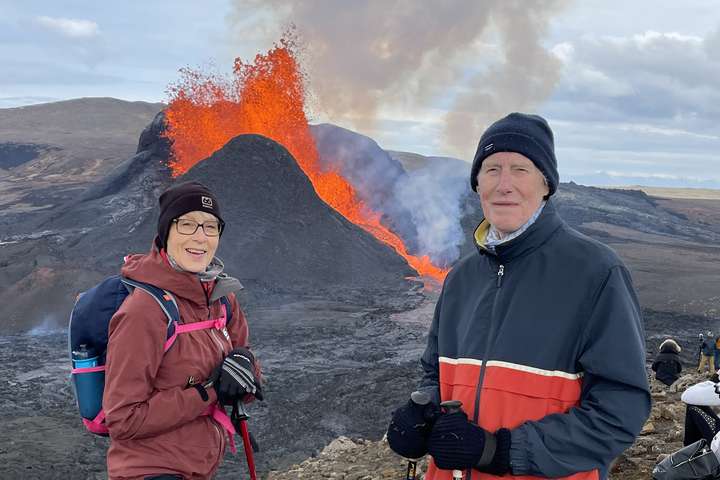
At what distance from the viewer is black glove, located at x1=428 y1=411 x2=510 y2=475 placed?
2.08 m

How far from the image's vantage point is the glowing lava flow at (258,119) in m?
35.3

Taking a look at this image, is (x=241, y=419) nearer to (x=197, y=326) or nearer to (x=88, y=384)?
(x=197, y=326)

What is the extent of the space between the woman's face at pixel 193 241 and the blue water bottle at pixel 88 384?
0.59 meters

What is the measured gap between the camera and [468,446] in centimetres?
207

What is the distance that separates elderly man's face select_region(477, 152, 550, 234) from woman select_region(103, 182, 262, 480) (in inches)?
57.5

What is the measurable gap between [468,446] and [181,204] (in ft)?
6.07

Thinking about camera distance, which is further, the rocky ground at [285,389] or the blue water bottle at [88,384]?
the rocky ground at [285,389]

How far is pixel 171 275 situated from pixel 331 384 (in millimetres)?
10880

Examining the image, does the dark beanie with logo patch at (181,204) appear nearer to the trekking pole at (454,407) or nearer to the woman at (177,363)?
the woman at (177,363)

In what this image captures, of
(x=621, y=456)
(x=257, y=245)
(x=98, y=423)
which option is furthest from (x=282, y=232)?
(x=98, y=423)

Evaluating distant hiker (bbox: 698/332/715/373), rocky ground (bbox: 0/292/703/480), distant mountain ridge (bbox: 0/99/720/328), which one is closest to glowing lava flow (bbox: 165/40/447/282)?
distant mountain ridge (bbox: 0/99/720/328)

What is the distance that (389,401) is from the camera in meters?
12.1

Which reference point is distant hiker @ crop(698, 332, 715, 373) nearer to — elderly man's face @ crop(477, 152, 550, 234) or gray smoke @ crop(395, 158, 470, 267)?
elderly man's face @ crop(477, 152, 550, 234)

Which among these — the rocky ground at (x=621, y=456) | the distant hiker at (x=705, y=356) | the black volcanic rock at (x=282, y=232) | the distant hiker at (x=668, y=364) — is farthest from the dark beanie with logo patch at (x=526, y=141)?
the black volcanic rock at (x=282, y=232)
